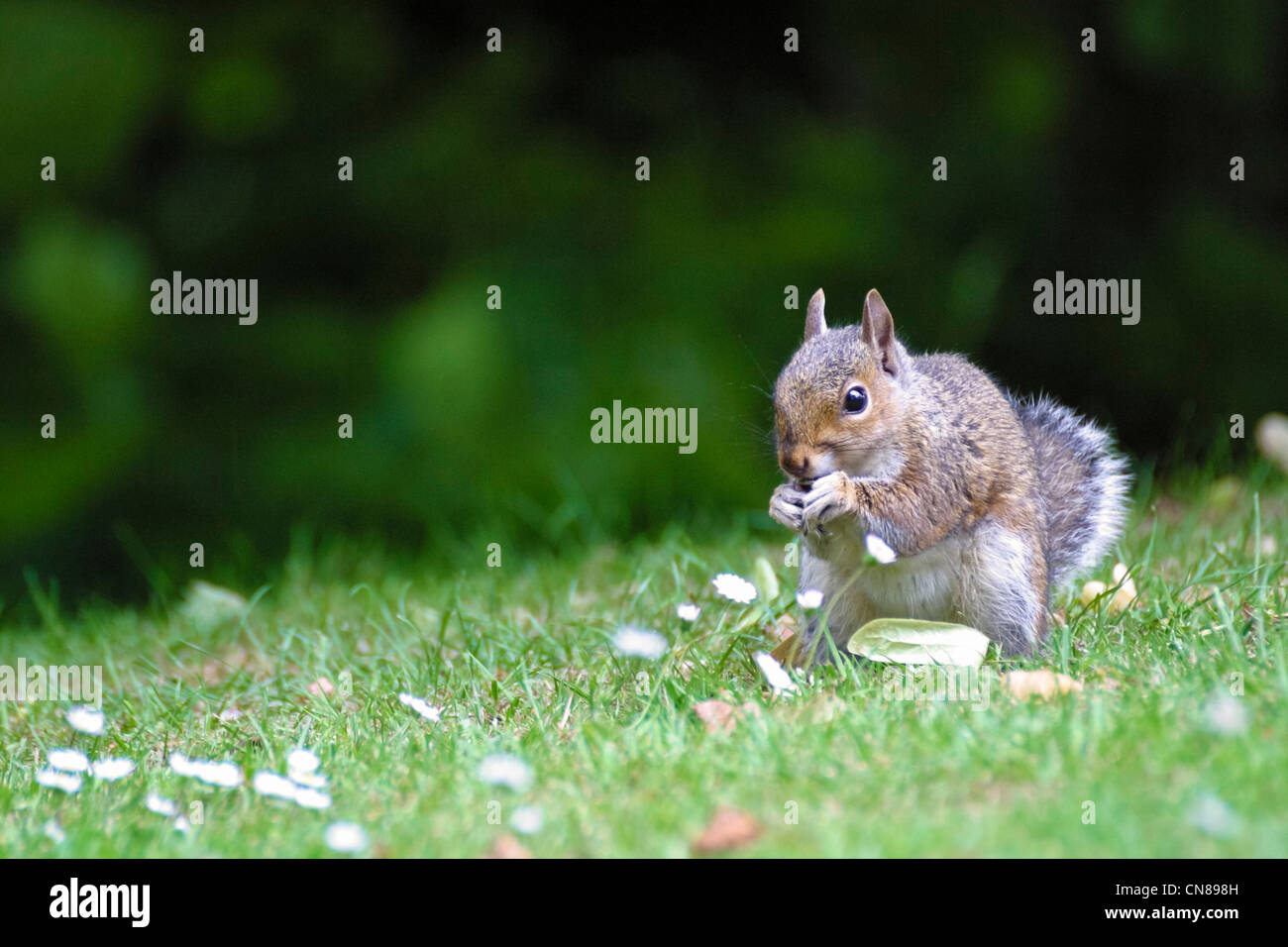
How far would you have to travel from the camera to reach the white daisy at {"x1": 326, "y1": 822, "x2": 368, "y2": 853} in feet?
6.12

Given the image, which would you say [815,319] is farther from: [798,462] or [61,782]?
[61,782]

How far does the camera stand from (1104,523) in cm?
310

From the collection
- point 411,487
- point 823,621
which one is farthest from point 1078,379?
point 823,621

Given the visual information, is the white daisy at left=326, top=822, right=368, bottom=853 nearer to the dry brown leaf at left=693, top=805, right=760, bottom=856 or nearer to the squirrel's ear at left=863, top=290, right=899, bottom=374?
the dry brown leaf at left=693, top=805, right=760, bottom=856

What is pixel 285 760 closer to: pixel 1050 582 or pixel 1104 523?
pixel 1050 582

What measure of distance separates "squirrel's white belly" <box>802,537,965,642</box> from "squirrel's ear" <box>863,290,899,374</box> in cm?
34

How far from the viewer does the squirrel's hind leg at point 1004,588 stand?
2.65 metres

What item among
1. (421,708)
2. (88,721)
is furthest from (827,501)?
(88,721)

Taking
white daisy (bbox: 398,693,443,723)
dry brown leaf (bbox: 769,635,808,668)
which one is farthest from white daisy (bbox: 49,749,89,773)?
dry brown leaf (bbox: 769,635,808,668)

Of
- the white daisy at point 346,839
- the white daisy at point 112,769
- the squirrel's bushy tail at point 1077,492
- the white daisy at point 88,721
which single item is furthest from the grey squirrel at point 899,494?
the white daisy at point 88,721

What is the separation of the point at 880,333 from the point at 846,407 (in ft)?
0.56

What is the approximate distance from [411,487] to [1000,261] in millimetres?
2334

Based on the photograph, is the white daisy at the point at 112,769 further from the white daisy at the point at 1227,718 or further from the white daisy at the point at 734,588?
the white daisy at the point at 1227,718

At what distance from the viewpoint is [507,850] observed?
181cm
